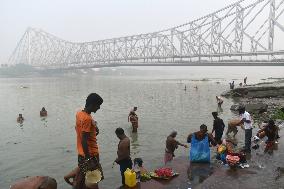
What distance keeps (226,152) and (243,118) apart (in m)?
1.82

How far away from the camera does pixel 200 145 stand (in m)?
10.6

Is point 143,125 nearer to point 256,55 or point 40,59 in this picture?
point 256,55

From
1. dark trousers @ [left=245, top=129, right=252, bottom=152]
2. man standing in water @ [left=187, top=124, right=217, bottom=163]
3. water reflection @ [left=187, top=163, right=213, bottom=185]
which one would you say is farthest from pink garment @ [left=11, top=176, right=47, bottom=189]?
dark trousers @ [left=245, top=129, right=252, bottom=152]

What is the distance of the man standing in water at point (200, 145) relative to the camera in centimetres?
1057

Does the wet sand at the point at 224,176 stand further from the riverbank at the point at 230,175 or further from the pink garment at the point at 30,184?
the pink garment at the point at 30,184

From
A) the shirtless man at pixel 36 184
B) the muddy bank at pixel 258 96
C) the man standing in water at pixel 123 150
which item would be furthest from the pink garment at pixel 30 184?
the muddy bank at pixel 258 96

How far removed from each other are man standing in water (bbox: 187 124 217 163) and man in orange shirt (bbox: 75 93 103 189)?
13.4 ft

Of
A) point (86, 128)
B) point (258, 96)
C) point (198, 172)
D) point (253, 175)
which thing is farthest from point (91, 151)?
point (258, 96)

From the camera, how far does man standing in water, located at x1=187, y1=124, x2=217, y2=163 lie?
1057 cm

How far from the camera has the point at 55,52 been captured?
19675 centimetres

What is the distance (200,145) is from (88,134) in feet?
15.1

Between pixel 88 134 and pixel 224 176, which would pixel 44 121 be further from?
pixel 88 134

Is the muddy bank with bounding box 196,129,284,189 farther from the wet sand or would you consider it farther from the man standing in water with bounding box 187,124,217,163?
the man standing in water with bounding box 187,124,217,163

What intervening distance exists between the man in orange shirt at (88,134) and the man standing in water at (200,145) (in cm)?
408
